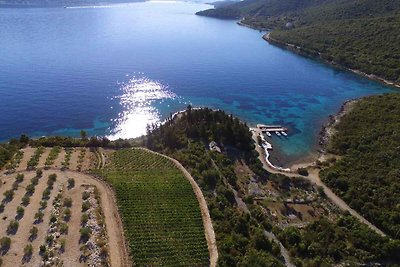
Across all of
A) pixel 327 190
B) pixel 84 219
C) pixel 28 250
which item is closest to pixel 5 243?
pixel 28 250

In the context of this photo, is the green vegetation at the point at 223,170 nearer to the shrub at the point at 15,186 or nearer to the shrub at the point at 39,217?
the shrub at the point at 39,217

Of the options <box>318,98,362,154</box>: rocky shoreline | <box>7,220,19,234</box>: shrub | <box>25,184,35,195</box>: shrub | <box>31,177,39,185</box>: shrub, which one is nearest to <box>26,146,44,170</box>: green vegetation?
<box>31,177,39,185</box>: shrub

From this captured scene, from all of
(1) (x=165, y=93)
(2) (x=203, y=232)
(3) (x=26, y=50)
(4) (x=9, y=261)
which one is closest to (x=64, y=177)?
(4) (x=9, y=261)

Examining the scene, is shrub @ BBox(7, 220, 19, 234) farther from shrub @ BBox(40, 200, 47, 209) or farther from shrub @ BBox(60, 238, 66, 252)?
shrub @ BBox(60, 238, 66, 252)

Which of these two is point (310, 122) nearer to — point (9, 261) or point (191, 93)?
point (191, 93)

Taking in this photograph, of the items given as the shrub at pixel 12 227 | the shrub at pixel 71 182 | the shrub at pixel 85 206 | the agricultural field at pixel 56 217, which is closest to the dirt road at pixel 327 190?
the agricultural field at pixel 56 217

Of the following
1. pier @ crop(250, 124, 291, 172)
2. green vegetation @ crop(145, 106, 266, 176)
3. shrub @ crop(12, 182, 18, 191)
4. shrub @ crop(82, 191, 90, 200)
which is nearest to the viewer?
shrub @ crop(82, 191, 90, 200)

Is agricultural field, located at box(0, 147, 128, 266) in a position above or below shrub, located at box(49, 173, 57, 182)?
below
